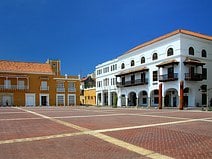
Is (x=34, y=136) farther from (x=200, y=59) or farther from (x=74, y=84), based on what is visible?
(x=74, y=84)

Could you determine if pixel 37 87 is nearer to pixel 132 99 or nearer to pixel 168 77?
pixel 132 99

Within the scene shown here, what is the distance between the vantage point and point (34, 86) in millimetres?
53781

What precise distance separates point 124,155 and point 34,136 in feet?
13.6

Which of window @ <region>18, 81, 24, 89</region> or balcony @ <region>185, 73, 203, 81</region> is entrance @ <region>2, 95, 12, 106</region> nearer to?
window @ <region>18, 81, 24, 89</region>

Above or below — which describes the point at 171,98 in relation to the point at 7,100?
above

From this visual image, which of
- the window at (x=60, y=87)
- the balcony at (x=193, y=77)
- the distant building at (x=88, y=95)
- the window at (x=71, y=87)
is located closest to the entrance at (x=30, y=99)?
the window at (x=60, y=87)

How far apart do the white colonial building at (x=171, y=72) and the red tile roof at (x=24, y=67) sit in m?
17.0

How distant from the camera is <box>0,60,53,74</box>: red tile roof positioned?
5230 centimetres

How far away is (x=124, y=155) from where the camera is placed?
675 cm

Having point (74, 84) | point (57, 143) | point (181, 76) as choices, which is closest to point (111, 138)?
point (57, 143)

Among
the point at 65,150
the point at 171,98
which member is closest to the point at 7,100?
the point at 171,98

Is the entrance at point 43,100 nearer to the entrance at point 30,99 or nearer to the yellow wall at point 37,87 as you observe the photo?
the yellow wall at point 37,87

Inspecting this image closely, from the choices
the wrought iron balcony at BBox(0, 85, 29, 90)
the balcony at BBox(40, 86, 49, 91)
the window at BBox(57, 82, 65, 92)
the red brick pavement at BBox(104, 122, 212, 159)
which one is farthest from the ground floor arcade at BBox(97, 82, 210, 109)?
the red brick pavement at BBox(104, 122, 212, 159)

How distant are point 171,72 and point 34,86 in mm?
28959
